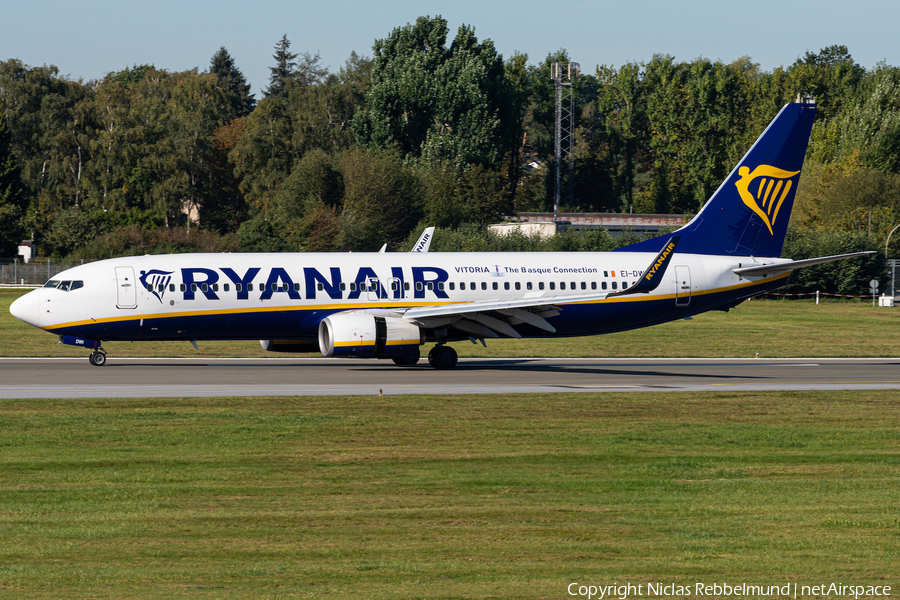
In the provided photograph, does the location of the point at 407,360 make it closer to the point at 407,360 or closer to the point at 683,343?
the point at 407,360

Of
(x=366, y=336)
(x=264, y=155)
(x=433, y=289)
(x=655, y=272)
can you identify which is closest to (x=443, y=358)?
(x=433, y=289)

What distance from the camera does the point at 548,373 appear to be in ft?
113

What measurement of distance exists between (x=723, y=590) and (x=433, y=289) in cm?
2593

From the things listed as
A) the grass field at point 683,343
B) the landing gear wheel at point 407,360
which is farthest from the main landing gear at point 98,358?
the landing gear wheel at point 407,360

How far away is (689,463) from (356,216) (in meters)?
81.7

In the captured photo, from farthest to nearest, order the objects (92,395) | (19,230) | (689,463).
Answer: (19,230)
(92,395)
(689,463)

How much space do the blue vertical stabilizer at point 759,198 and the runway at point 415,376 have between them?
451 centimetres

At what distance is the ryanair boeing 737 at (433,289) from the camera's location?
33.4 metres

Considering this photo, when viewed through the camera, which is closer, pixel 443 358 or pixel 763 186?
pixel 443 358

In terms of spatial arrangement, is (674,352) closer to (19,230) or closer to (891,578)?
(891,578)

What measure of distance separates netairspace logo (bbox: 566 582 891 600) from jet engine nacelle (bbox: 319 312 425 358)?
22.5 meters

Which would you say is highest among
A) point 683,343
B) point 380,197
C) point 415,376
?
point 380,197

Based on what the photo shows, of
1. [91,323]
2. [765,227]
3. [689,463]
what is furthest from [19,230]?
[689,463]

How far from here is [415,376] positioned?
32562 millimetres
